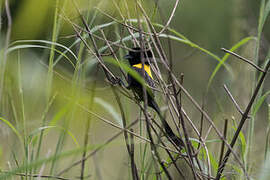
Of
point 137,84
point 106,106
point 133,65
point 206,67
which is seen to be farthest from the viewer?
point 206,67

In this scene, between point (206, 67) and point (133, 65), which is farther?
point (206, 67)

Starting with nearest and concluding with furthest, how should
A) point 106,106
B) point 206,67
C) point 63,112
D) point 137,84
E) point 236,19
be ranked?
1. point 63,112
2. point 106,106
3. point 137,84
4. point 236,19
5. point 206,67

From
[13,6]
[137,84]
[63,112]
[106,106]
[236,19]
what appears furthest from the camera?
[13,6]

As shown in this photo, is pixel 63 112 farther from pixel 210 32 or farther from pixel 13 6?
pixel 210 32

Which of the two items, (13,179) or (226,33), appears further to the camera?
(226,33)

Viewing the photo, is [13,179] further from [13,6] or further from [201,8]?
[201,8]

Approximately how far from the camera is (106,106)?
1112 millimetres

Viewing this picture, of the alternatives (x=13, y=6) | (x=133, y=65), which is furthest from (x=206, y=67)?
(x=133, y=65)

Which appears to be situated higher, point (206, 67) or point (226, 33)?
point (226, 33)

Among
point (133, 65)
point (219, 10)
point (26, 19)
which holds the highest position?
point (219, 10)

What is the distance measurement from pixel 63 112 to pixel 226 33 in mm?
4162

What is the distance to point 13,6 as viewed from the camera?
132 inches

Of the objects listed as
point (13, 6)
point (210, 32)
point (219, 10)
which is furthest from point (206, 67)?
point (13, 6)

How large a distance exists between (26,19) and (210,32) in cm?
328
